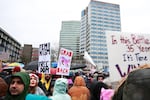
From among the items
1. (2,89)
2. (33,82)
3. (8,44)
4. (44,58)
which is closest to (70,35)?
(8,44)

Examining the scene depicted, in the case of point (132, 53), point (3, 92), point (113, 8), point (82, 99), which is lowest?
point (82, 99)

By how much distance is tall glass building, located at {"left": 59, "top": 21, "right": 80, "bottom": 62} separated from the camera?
131000 mm

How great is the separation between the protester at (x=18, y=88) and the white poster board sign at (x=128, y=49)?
2.18 m

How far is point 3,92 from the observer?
9.30ft

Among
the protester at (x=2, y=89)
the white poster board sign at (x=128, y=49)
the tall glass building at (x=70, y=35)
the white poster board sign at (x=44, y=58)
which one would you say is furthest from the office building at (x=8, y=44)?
the protester at (x=2, y=89)

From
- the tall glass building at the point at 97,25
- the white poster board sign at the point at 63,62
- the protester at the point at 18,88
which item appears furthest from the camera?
the tall glass building at the point at 97,25

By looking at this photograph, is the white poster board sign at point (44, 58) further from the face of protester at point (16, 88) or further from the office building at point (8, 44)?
the office building at point (8, 44)

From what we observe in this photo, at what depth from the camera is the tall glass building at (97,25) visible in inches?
5320

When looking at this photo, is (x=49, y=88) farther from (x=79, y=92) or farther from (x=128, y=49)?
(x=128, y=49)

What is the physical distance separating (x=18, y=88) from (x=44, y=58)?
5.03 meters

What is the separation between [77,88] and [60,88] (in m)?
1.22

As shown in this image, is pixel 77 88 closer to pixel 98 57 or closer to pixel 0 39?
pixel 0 39

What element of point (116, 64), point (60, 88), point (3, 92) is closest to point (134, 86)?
point (3, 92)

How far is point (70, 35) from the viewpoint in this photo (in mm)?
140250
